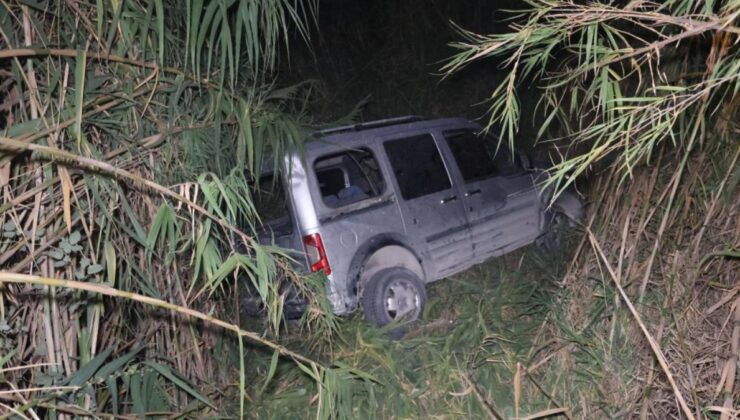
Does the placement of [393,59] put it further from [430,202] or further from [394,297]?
[394,297]

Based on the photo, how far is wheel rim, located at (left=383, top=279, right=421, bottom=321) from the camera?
17.9 ft

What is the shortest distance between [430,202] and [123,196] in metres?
3.16

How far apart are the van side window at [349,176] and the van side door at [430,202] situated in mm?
162

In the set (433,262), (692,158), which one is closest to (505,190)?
(433,262)

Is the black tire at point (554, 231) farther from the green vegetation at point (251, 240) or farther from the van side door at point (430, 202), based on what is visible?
the green vegetation at point (251, 240)

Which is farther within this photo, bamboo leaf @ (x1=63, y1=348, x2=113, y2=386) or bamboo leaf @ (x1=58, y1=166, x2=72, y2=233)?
bamboo leaf @ (x1=63, y1=348, x2=113, y2=386)

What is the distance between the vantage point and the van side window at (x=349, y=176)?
545cm

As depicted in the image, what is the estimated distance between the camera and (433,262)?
19.4 ft

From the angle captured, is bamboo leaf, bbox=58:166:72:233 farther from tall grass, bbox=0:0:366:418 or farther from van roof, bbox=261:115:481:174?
van roof, bbox=261:115:481:174

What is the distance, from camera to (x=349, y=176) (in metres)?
5.75

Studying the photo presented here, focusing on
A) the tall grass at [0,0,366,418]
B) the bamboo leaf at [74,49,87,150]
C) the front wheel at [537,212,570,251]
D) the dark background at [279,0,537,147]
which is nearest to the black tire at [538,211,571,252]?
the front wheel at [537,212,570,251]

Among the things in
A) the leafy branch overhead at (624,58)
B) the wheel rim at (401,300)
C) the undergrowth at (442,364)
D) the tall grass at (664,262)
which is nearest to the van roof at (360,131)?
the wheel rim at (401,300)

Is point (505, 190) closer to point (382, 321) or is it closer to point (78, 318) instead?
point (382, 321)

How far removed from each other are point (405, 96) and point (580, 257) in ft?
22.9
